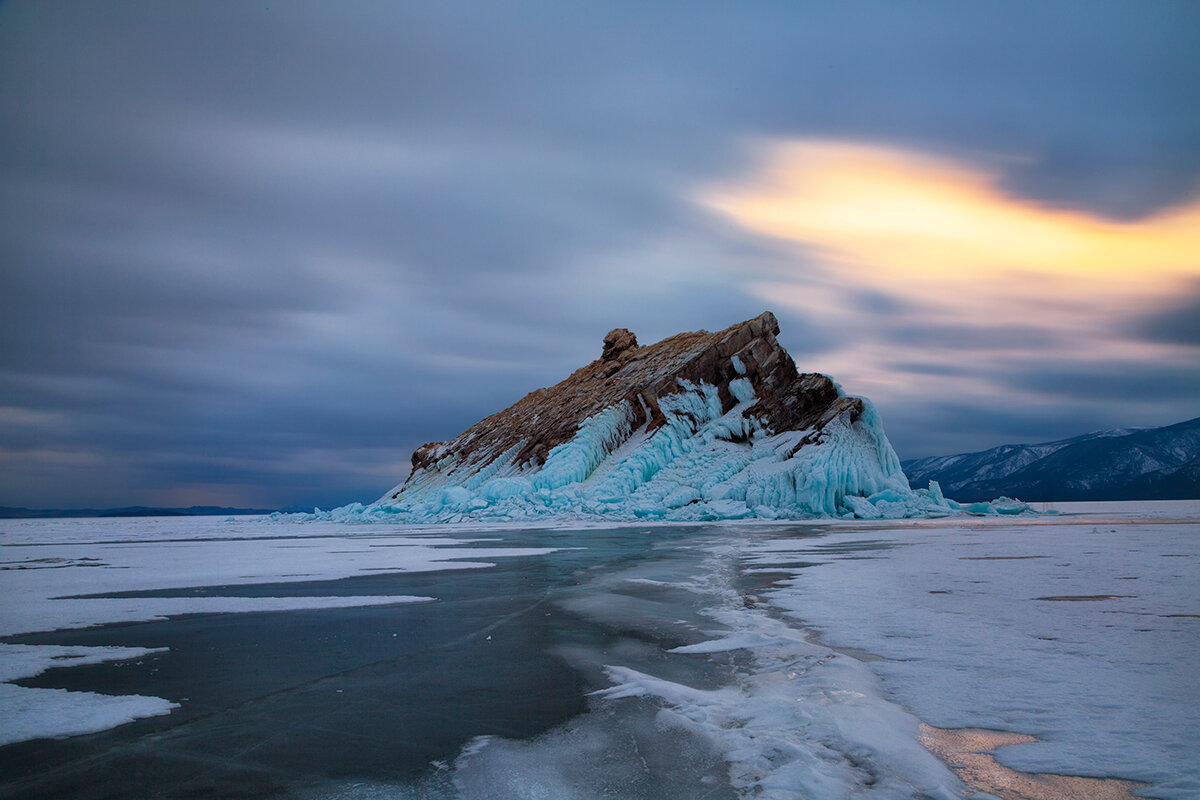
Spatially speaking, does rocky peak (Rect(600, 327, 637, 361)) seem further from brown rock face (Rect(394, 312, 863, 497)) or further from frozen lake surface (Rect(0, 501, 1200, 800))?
frozen lake surface (Rect(0, 501, 1200, 800))

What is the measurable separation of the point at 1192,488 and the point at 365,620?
16750cm

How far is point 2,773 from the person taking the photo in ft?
8.68

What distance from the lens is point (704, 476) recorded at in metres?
30.1

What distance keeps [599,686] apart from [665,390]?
3076 centimetres

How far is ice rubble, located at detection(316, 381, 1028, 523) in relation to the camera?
27.4 m

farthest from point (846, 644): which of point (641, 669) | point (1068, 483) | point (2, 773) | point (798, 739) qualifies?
point (1068, 483)

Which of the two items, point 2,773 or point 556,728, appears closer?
point 2,773

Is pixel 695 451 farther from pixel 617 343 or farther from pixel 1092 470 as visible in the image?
pixel 1092 470

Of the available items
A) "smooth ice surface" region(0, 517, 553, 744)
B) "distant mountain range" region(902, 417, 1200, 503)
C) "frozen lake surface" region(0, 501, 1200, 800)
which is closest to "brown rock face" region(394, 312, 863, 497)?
"smooth ice surface" region(0, 517, 553, 744)

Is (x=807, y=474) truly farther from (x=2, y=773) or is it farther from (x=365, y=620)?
(x=2, y=773)

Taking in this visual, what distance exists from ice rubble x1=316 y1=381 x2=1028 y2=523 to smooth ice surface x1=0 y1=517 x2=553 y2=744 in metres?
13.4

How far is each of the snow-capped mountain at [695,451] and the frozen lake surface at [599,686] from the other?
20.0m

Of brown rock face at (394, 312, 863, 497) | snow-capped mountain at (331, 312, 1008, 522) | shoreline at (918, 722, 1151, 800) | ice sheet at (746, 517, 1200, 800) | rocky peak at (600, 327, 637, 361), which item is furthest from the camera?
rocky peak at (600, 327, 637, 361)

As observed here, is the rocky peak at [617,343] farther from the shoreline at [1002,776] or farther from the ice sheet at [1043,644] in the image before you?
the shoreline at [1002,776]
